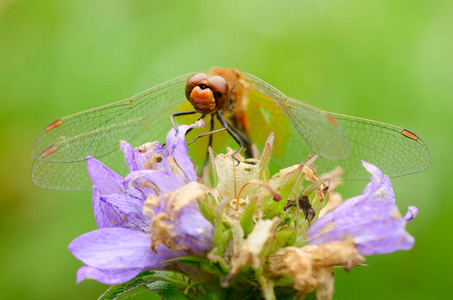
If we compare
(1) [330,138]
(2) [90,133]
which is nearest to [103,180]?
(2) [90,133]

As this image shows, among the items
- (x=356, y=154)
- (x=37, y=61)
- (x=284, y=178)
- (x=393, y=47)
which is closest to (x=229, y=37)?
(x=393, y=47)

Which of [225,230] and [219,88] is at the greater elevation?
[219,88]

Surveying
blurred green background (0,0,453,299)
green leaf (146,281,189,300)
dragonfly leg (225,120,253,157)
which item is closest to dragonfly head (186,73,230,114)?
dragonfly leg (225,120,253,157)

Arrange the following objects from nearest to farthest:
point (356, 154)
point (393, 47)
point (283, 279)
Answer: point (283, 279)
point (356, 154)
point (393, 47)

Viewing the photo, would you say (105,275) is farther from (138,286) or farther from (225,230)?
(225,230)

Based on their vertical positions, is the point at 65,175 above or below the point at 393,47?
below

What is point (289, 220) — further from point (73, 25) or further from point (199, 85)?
point (73, 25)

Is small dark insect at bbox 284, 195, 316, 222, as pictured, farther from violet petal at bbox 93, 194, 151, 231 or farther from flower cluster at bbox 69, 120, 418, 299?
violet petal at bbox 93, 194, 151, 231
